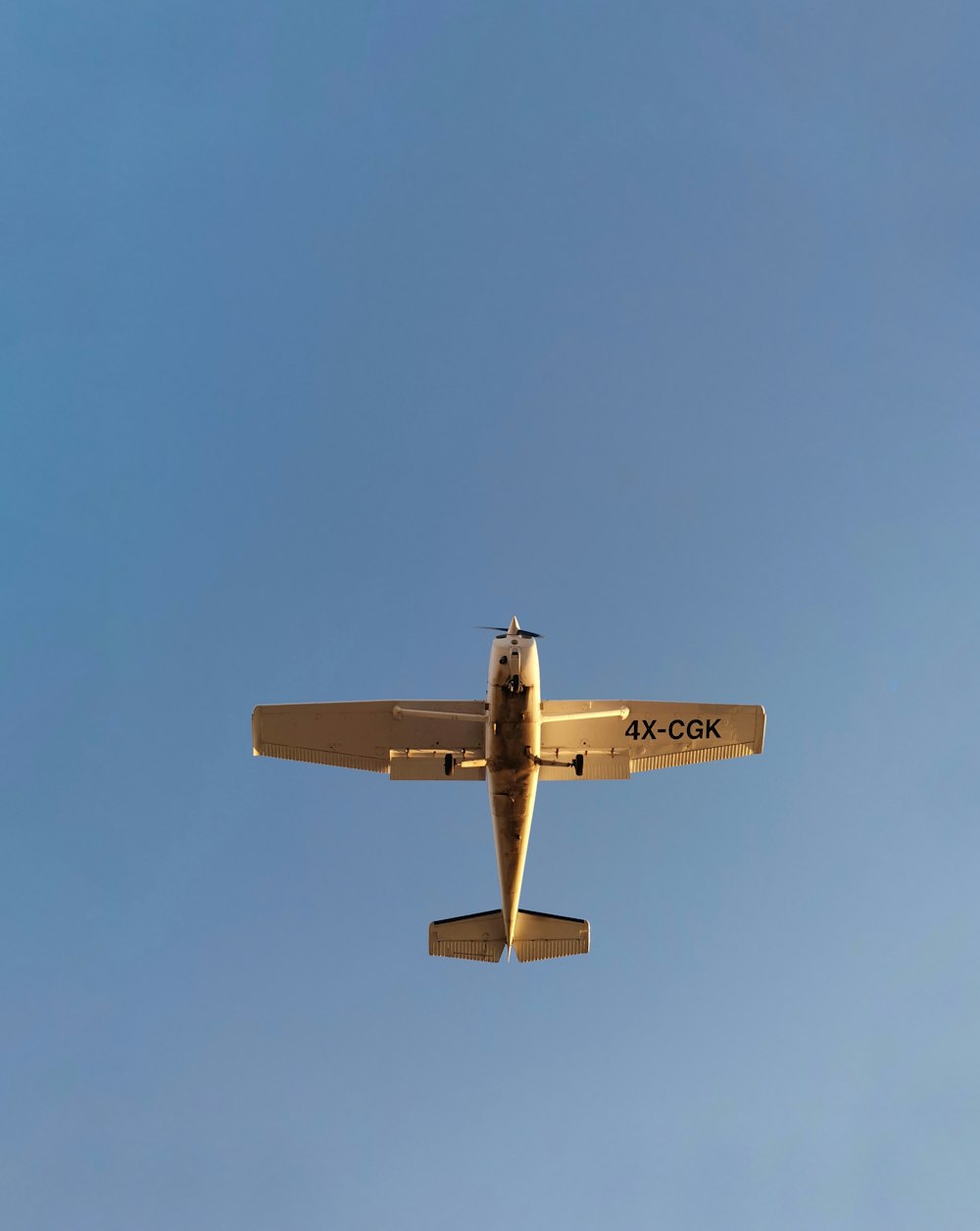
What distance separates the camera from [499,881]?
117ft

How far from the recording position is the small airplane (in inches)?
1314

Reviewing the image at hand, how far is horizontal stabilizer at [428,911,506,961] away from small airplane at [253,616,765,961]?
0.19 m

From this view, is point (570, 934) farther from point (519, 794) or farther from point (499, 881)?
point (519, 794)

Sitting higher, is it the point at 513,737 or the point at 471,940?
the point at 513,737

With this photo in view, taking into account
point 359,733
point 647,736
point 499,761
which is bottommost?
point 499,761

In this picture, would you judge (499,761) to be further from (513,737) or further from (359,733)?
(359,733)

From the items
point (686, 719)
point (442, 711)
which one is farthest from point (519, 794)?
point (686, 719)

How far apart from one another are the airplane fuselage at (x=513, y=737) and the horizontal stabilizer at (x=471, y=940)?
354 centimetres

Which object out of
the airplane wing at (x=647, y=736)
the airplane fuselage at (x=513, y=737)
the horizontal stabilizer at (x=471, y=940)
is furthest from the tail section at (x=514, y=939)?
the airplane wing at (x=647, y=736)

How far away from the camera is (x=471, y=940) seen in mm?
36688

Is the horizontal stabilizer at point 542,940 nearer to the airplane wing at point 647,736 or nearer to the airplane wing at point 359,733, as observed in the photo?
the airplane wing at point 647,736

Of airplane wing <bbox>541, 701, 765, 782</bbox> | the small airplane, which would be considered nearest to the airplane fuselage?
the small airplane

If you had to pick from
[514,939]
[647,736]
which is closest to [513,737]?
[647,736]

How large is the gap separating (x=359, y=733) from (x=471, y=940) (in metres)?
8.35
